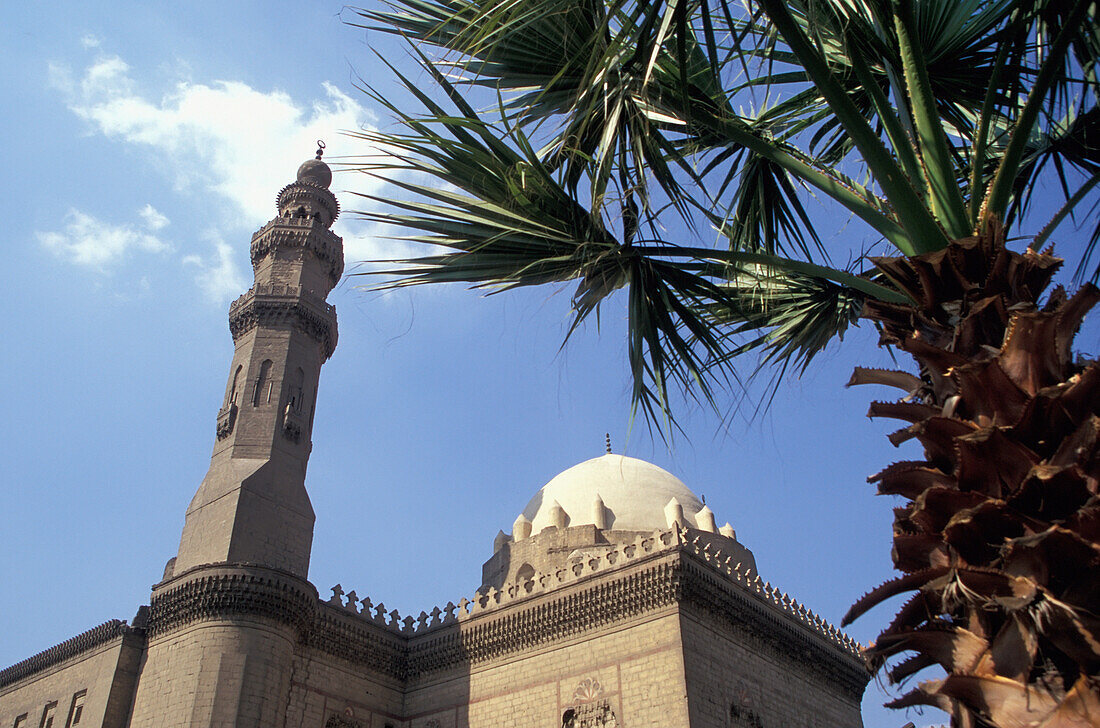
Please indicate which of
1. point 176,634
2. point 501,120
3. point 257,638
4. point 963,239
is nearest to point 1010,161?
point 963,239

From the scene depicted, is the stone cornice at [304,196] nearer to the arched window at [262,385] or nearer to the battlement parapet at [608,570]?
the arched window at [262,385]

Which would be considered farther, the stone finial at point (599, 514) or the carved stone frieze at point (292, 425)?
the stone finial at point (599, 514)

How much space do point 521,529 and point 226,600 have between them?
8.63 metres

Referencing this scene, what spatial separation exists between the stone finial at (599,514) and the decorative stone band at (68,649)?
999 cm

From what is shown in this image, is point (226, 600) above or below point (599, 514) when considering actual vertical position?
below

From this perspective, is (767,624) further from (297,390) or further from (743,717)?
(297,390)

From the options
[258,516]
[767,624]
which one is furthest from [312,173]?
[767,624]

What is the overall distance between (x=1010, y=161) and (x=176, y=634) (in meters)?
14.9

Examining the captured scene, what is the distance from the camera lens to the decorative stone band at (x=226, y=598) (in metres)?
14.3

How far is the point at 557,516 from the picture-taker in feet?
68.2

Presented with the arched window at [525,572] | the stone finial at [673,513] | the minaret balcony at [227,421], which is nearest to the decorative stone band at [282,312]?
the minaret balcony at [227,421]

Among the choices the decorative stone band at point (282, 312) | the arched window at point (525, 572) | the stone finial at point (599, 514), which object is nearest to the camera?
the decorative stone band at point (282, 312)

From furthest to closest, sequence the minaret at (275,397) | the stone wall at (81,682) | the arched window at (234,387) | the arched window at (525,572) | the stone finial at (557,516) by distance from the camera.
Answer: the stone finial at (557,516) < the arched window at (525,572) < the arched window at (234,387) < the minaret at (275,397) < the stone wall at (81,682)

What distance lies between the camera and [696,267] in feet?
15.2
